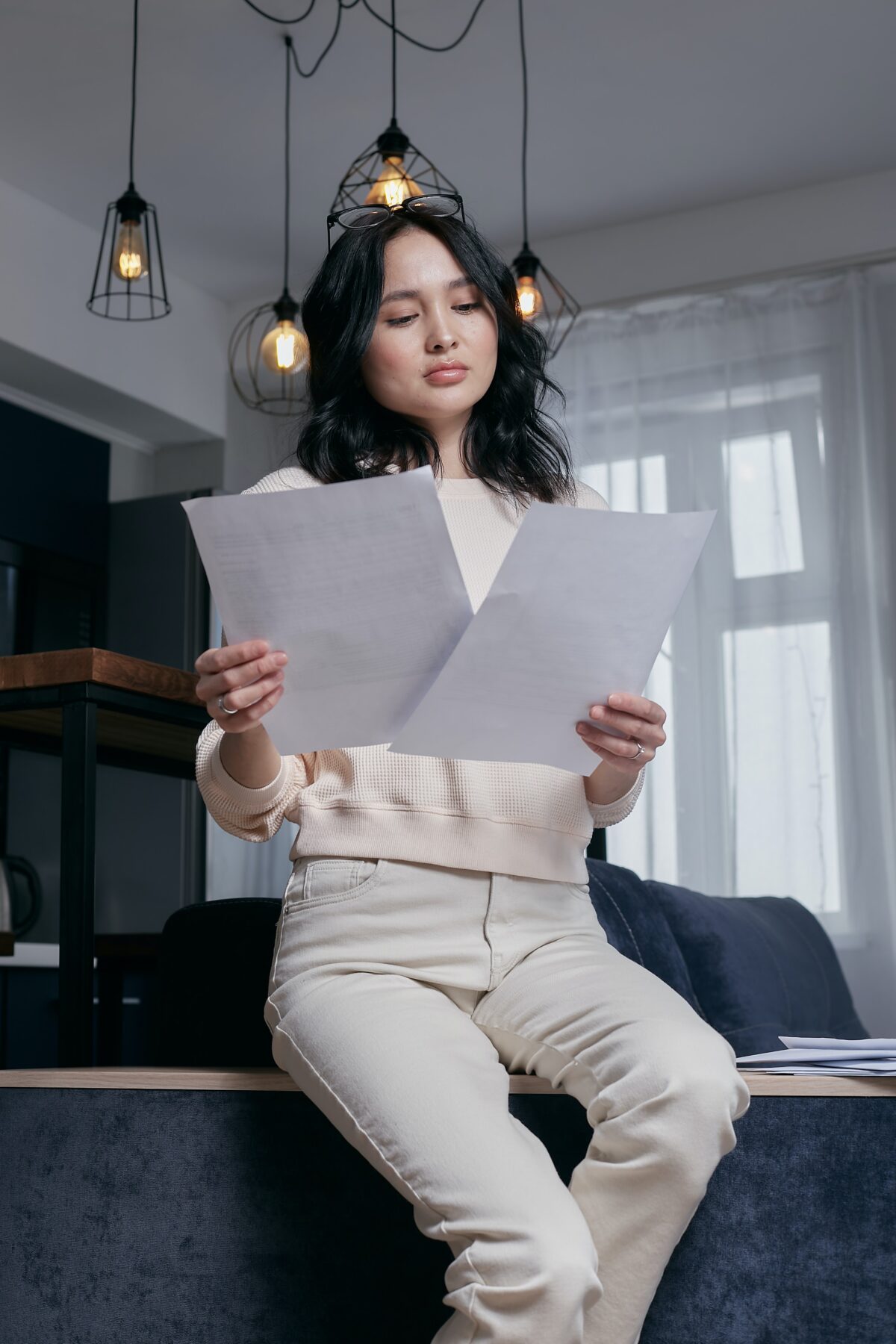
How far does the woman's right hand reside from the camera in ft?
3.60

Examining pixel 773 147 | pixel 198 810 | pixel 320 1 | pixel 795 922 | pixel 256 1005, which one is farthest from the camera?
pixel 198 810

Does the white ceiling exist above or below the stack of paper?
above

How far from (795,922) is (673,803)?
1.12 metres

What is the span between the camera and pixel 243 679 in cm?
110

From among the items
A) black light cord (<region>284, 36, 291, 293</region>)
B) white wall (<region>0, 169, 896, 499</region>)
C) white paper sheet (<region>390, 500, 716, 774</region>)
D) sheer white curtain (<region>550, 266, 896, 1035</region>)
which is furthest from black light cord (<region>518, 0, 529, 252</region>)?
white paper sheet (<region>390, 500, 716, 774</region>)

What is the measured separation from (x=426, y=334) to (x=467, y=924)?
24.4 inches

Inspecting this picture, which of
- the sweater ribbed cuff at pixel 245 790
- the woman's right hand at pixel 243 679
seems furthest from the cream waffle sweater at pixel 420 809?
the woman's right hand at pixel 243 679

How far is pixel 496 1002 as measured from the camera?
1.16 m

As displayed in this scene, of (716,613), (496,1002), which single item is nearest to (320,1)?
(716,613)

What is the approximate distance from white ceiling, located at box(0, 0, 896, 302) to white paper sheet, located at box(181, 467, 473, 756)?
2583 mm

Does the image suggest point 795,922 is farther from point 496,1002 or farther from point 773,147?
point 773,147

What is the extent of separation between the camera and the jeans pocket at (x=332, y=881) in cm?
118

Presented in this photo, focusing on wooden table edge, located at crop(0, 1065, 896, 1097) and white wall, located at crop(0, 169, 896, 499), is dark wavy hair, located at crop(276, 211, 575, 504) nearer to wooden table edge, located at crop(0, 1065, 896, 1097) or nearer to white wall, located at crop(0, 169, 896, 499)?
wooden table edge, located at crop(0, 1065, 896, 1097)

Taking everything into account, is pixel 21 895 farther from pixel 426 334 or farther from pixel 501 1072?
pixel 501 1072
